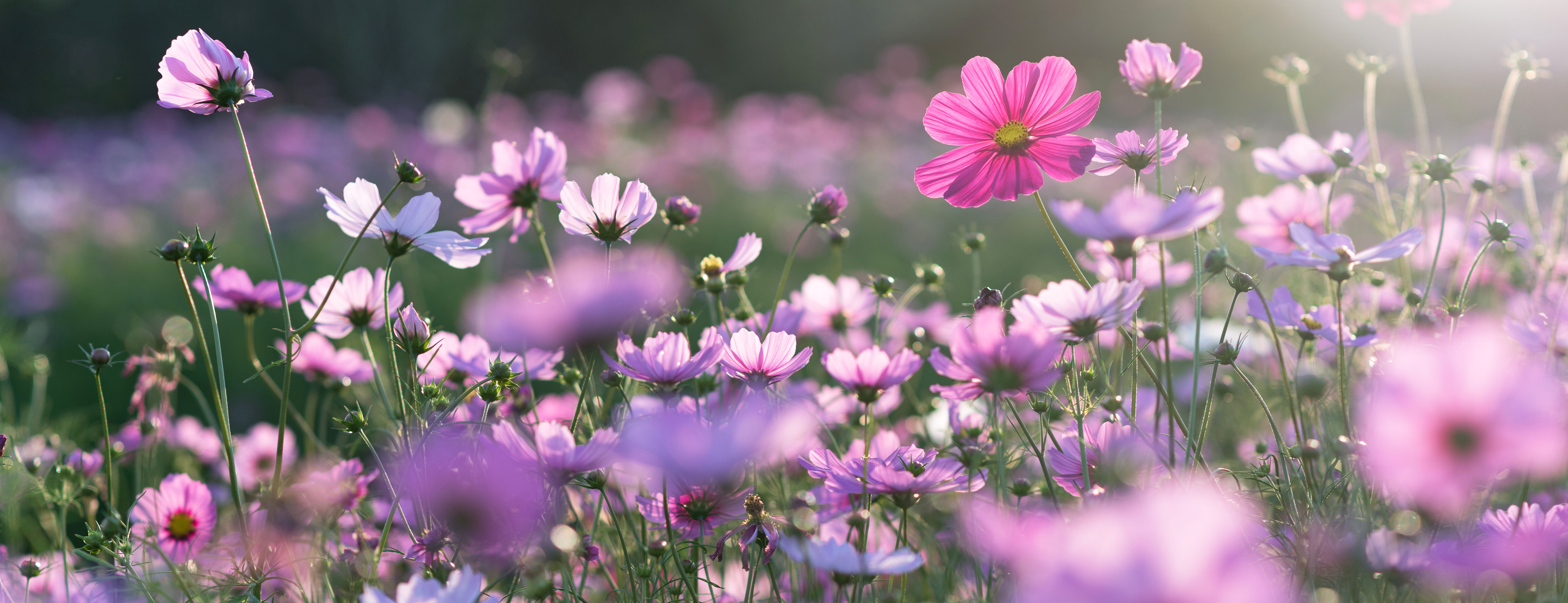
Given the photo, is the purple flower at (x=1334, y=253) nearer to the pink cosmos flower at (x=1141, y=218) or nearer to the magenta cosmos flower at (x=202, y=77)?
the pink cosmos flower at (x=1141, y=218)

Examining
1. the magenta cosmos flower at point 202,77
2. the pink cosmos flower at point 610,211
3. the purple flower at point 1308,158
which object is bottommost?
the pink cosmos flower at point 610,211

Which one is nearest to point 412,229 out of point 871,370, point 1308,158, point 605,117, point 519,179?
point 519,179

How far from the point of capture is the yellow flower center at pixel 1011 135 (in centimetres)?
78

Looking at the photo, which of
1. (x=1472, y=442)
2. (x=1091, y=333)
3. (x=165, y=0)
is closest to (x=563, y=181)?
(x=1091, y=333)

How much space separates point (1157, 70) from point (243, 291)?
0.87m

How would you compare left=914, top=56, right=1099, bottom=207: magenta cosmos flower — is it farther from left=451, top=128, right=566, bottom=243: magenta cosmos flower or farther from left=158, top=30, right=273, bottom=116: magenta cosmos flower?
left=158, top=30, right=273, bottom=116: magenta cosmos flower

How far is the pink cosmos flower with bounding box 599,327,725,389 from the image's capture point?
0.68m

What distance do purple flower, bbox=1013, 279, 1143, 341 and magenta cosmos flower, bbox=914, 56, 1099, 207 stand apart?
0.16 meters

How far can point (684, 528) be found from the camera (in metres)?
0.77

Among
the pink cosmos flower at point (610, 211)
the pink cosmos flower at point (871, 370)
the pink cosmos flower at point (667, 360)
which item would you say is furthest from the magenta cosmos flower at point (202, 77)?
the pink cosmos flower at point (871, 370)

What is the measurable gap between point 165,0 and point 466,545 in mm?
10943

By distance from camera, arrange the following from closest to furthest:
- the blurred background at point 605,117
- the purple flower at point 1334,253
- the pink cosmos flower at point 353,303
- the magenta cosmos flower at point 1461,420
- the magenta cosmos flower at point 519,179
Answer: the magenta cosmos flower at point 1461,420 < the purple flower at point 1334,253 < the magenta cosmos flower at point 519,179 < the pink cosmos flower at point 353,303 < the blurred background at point 605,117

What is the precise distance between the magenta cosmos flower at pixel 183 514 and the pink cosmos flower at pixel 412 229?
363mm

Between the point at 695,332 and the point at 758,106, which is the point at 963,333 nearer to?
the point at 695,332
